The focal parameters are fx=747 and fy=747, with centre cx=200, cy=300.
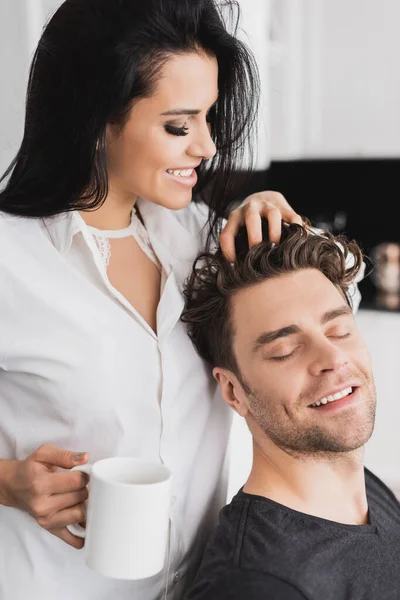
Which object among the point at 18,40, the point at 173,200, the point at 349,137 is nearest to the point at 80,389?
the point at 173,200

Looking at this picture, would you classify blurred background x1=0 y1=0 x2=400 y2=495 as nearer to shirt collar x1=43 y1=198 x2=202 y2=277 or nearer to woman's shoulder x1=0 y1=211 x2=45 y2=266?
shirt collar x1=43 y1=198 x2=202 y2=277

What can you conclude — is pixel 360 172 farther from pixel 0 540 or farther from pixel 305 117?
pixel 0 540

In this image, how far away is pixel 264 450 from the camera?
1437 millimetres

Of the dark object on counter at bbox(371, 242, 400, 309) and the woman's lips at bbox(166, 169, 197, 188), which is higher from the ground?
the woman's lips at bbox(166, 169, 197, 188)

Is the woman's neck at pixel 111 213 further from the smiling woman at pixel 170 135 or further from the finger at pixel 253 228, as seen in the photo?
the finger at pixel 253 228

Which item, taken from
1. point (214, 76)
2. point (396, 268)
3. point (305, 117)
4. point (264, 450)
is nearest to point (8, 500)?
point (264, 450)

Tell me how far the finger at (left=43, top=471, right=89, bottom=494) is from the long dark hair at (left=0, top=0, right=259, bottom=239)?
0.48m

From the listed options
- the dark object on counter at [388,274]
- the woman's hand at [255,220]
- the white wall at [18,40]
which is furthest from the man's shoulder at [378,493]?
the dark object on counter at [388,274]

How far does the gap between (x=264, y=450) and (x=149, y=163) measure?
1.91 ft

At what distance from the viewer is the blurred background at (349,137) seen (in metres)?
3.55

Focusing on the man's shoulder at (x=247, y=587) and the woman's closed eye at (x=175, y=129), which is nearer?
the man's shoulder at (x=247, y=587)

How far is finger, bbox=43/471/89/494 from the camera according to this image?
1.14 m

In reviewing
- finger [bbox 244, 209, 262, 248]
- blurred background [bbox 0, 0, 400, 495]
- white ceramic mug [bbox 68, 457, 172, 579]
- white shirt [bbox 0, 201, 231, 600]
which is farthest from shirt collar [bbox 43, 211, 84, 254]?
blurred background [bbox 0, 0, 400, 495]

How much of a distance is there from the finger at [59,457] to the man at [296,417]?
0.93 ft
